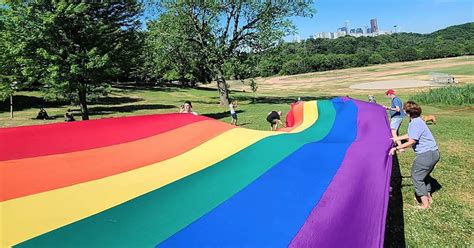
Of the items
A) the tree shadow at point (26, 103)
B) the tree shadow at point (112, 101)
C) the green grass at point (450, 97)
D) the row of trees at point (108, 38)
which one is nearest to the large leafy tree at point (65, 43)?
the row of trees at point (108, 38)

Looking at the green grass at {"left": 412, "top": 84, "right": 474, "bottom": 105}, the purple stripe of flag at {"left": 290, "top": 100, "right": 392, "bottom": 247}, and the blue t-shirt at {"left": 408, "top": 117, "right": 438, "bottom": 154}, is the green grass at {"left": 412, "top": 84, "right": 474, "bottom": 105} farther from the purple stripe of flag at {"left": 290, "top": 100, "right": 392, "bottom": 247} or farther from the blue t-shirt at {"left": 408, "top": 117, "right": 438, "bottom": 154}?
the purple stripe of flag at {"left": 290, "top": 100, "right": 392, "bottom": 247}

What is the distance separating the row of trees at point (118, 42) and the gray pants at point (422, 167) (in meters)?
18.7

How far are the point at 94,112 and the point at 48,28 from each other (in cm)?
1038

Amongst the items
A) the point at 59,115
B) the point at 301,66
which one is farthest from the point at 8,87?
the point at 301,66

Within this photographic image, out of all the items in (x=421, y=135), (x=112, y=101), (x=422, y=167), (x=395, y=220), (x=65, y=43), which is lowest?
(x=395, y=220)

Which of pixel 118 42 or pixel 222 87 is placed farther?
pixel 222 87

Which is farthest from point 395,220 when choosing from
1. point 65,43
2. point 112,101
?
point 112,101

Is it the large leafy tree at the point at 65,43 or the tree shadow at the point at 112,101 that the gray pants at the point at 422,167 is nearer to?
the large leafy tree at the point at 65,43

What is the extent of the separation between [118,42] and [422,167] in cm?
2166

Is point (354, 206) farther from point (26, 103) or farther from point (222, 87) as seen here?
point (26, 103)

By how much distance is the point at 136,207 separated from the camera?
3736 mm

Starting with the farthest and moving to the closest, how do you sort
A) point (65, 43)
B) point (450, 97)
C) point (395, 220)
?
point (450, 97)
point (65, 43)
point (395, 220)

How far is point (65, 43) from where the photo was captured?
885 inches

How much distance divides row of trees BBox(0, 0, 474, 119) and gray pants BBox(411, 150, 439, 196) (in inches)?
735
